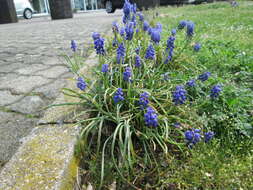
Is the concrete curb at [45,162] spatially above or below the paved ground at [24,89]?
above

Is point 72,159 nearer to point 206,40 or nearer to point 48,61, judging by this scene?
point 48,61

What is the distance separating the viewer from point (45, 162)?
104cm

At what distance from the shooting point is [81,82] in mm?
1292

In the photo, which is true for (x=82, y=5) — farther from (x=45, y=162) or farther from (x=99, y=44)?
(x=45, y=162)

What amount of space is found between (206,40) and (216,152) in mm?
2374

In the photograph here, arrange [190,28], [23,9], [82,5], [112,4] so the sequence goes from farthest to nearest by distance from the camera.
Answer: [82,5] → [23,9] → [112,4] → [190,28]

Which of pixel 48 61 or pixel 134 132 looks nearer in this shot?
pixel 134 132

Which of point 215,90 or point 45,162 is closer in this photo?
point 45,162

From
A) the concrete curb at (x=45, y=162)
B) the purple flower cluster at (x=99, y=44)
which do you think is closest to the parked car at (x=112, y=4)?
the purple flower cluster at (x=99, y=44)

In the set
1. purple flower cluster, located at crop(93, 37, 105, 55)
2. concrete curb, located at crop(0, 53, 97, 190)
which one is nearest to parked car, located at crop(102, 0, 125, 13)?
purple flower cluster, located at crop(93, 37, 105, 55)

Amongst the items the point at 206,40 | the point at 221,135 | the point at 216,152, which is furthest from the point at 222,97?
the point at 206,40

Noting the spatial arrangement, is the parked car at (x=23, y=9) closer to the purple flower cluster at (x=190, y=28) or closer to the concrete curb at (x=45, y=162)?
the purple flower cluster at (x=190, y=28)

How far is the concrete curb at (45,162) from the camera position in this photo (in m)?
0.93

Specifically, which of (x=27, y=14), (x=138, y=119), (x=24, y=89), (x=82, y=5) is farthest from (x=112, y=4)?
(x=138, y=119)
